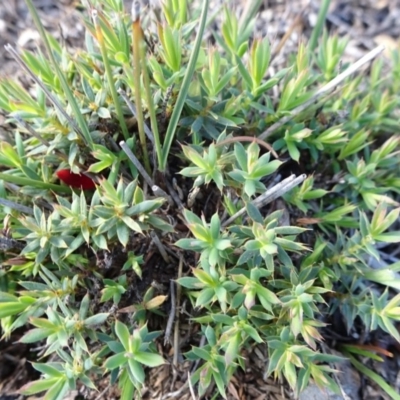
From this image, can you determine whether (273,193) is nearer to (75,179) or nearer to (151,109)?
(151,109)

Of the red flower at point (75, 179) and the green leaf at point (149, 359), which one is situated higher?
the red flower at point (75, 179)

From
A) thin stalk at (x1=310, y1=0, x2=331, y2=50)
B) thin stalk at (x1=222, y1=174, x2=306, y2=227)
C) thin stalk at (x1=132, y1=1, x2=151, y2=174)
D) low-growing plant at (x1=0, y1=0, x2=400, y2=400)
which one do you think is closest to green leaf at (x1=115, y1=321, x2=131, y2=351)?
low-growing plant at (x1=0, y1=0, x2=400, y2=400)

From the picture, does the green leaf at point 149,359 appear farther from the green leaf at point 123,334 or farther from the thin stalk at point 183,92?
the thin stalk at point 183,92

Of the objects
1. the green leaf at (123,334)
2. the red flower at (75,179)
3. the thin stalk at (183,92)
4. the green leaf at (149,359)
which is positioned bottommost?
the green leaf at (149,359)

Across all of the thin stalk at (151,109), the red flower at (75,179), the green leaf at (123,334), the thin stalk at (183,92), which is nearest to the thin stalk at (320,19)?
the thin stalk at (183,92)

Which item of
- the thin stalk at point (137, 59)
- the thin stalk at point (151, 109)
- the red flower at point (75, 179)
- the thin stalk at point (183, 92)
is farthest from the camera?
the red flower at point (75, 179)

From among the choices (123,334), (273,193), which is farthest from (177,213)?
(123,334)

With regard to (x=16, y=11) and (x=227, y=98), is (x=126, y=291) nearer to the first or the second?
(x=227, y=98)

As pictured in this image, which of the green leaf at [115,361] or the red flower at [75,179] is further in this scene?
the red flower at [75,179]

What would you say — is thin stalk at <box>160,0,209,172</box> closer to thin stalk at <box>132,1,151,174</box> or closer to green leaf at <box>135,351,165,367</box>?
thin stalk at <box>132,1,151,174</box>
